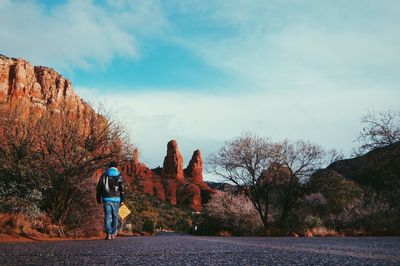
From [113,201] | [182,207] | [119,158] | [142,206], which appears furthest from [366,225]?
[182,207]

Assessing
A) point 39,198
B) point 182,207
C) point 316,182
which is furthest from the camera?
point 182,207

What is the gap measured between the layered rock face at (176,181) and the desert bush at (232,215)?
7233 cm

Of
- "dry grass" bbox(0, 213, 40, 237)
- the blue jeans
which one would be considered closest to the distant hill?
the blue jeans

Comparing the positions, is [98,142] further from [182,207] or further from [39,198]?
[182,207]

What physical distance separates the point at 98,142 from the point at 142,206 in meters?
53.6

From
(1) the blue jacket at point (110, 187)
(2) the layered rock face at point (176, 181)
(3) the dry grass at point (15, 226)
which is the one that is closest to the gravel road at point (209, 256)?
(1) the blue jacket at point (110, 187)

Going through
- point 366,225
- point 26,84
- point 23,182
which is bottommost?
point 366,225

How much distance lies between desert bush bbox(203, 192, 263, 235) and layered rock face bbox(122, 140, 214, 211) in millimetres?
72328

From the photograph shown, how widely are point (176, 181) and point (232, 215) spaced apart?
116171 mm

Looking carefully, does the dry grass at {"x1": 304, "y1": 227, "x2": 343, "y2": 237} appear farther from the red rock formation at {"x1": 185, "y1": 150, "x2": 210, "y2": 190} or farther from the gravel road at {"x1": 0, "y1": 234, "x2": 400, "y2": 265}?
the red rock formation at {"x1": 185, "y1": 150, "x2": 210, "y2": 190}

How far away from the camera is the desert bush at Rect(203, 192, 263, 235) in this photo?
1248 inches

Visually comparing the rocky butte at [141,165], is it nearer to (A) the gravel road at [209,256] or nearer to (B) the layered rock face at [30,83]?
(B) the layered rock face at [30,83]

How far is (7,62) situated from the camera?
111250 mm

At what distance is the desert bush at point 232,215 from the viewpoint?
31.7 metres
